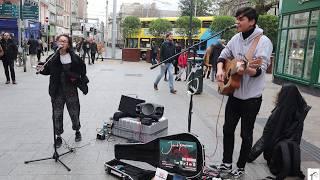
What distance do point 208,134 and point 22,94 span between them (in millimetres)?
6104

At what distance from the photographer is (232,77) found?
4.20 m

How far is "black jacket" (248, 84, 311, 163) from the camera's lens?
4660 millimetres

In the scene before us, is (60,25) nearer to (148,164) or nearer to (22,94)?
(22,94)

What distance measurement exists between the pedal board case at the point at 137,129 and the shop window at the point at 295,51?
929 centimetres

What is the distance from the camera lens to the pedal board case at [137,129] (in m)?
5.69

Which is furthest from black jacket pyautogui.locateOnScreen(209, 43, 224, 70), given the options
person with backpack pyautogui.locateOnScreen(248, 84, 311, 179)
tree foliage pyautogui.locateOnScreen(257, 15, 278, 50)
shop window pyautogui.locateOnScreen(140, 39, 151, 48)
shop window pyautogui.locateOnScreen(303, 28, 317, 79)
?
shop window pyautogui.locateOnScreen(140, 39, 151, 48)

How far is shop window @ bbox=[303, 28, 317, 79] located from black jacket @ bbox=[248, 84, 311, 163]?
8.87 meters

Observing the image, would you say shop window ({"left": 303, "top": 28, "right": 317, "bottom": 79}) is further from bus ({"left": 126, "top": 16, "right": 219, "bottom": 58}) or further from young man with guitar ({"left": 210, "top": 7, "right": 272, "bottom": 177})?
bus ({"left": 126, "top": 16, "right": 219, "bottom": 58})

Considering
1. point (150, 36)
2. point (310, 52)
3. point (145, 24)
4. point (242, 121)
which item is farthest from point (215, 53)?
point (145, 24)

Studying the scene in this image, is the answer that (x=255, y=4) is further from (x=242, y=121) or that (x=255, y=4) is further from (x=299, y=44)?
(x=242, y=121)

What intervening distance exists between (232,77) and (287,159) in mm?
1164

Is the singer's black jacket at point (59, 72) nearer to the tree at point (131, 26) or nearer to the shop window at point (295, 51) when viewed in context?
the shop window at point (295, 51)

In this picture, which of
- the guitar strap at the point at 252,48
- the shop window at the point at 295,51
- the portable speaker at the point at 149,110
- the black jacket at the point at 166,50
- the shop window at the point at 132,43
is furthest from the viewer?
the shop window at the point at 132,43

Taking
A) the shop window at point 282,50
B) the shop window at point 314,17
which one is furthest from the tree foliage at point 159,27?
the shop window at point 314,17
